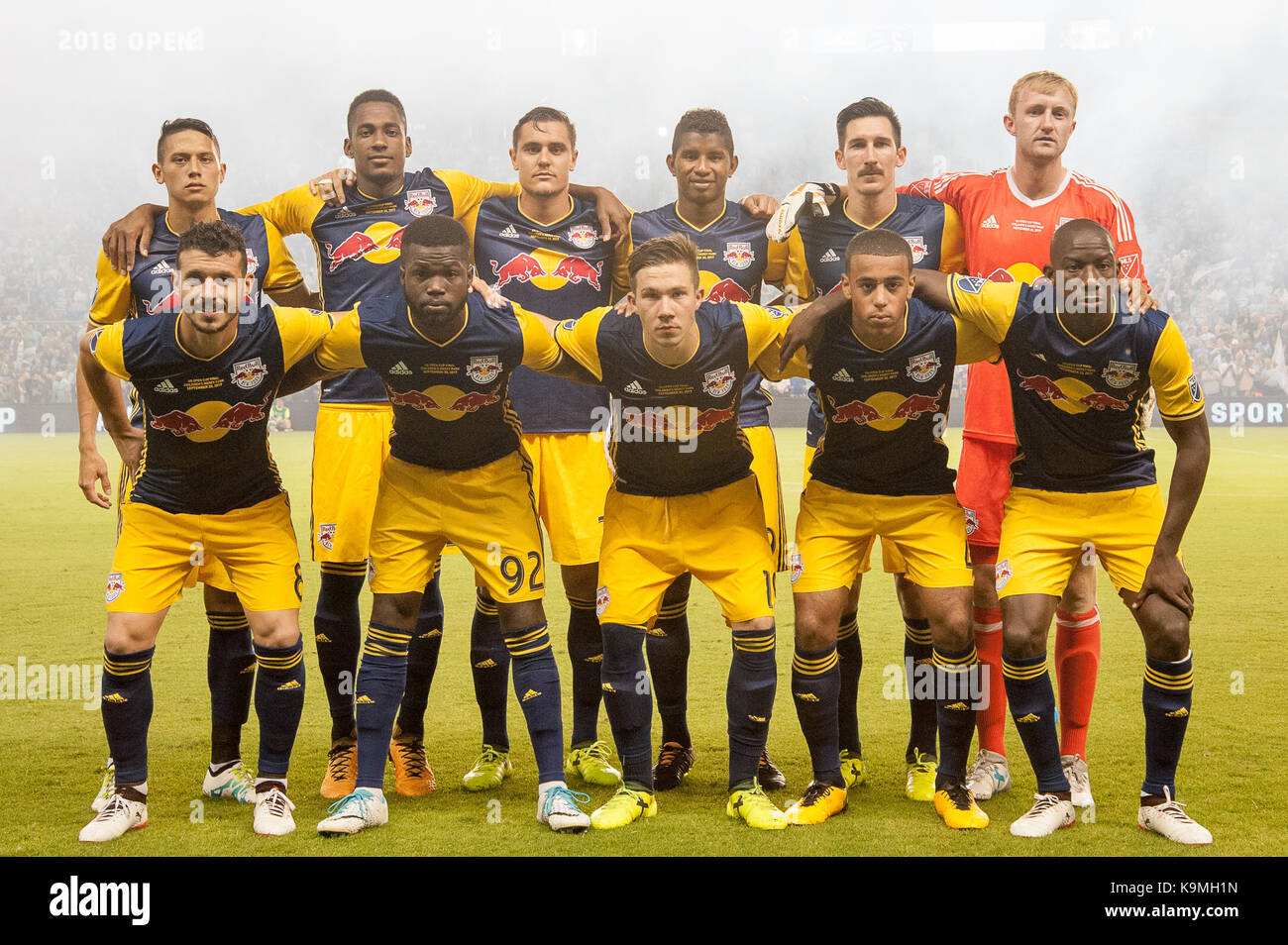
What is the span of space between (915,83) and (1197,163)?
9.49 metres

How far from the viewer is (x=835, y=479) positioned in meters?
4.35

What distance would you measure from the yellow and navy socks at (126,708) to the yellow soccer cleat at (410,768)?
90 centimetres

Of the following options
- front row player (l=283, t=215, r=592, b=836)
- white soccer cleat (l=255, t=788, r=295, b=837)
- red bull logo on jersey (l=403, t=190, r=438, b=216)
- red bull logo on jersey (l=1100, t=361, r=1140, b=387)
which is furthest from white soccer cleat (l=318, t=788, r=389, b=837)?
red bull logo on jersey (l=1100, t=361, r=1140, b=387)

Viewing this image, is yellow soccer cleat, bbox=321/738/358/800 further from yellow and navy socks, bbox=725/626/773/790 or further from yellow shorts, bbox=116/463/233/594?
yellow and navy socks, bbox=725/626/773/790

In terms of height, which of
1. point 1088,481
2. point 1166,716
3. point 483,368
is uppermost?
point 483,368

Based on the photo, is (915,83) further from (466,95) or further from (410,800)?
(410,800)

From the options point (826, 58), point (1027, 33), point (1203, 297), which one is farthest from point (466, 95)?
point (1203, 297)

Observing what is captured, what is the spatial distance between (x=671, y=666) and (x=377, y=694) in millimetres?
1240

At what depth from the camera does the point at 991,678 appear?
15.6 ft

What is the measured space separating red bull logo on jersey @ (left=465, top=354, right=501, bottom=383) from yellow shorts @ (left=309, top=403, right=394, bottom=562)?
0.75 m

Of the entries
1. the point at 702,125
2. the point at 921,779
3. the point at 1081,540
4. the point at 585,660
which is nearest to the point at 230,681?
the point at 585,660

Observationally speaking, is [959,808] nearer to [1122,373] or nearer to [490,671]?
[1122,373]

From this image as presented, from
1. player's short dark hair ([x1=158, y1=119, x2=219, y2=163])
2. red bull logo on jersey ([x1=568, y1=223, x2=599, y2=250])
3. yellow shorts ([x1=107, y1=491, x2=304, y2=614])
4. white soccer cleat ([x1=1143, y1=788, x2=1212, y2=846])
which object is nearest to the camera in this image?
white soccer cleat ([x1=1143, y1=788, x2=1212, y2=846])

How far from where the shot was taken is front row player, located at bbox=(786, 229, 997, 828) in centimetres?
414
